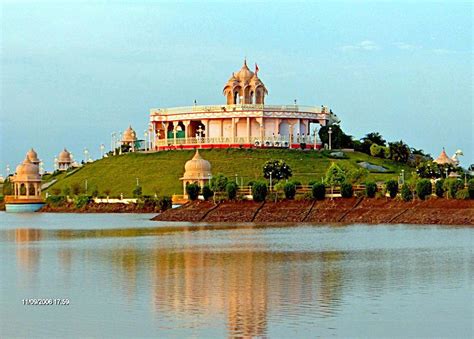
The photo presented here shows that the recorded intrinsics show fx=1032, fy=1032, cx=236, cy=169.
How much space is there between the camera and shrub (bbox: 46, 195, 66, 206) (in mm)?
89375

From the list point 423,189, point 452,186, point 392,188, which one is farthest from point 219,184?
point 452,186

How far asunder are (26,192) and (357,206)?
1785 inches

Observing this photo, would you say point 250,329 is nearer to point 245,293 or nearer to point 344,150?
point 245,293

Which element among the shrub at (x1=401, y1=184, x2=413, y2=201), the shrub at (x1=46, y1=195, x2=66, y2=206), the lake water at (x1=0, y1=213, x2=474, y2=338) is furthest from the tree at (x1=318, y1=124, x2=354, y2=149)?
the lake water at (x1=0, y1=213, x2=474, y2=338)

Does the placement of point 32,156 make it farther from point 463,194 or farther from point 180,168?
point 463,194

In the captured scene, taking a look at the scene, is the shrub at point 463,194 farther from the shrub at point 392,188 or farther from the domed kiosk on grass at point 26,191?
the domed kiosk on grass at point 26,191

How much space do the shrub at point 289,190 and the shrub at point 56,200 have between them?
3280cm

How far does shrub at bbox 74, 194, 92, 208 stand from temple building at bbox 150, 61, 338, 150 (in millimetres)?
14250

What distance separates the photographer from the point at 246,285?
27812 mm

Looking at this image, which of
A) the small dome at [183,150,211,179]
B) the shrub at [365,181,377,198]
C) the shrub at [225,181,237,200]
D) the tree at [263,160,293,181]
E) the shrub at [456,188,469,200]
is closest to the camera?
the shrub at [456,188,469,200]

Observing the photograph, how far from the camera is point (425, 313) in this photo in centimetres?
2247

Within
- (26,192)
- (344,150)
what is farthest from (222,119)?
(26,192)

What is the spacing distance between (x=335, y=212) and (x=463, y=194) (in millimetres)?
8095

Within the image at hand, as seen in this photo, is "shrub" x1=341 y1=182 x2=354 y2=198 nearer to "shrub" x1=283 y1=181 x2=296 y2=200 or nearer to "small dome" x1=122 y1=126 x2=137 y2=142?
"shrub" x1=283 y1=181 x2=296 y2=200
